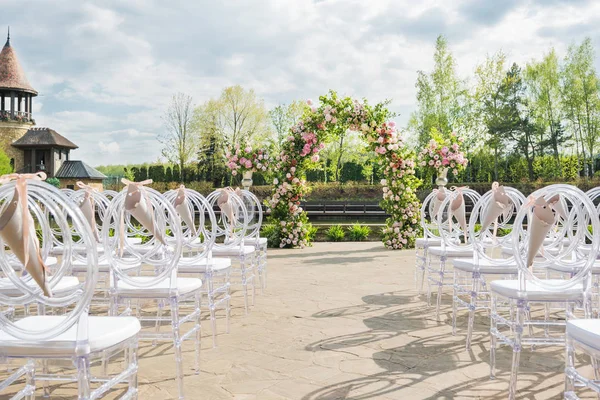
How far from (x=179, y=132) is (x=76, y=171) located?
8.20 metres

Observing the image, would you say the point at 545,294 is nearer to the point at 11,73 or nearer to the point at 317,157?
the point at 317,157

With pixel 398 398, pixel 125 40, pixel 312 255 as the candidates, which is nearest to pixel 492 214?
pixel 398 398

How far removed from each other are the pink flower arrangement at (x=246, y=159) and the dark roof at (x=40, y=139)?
28879 millimetres

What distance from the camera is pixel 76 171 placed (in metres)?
34.9

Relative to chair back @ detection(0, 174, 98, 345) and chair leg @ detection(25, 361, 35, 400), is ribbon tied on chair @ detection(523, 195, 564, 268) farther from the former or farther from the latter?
chair leg @ detection(25, 361, 35, 400)

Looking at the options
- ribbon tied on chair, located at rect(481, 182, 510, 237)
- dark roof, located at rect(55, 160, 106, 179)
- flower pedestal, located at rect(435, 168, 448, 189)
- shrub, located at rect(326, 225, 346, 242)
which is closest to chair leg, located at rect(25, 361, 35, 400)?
ribbon tied on chair, located at rect(481, 182, 510, 237)

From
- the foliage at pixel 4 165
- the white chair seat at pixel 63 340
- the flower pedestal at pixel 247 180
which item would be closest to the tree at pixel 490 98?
the flower pedestal at pixel 247 180

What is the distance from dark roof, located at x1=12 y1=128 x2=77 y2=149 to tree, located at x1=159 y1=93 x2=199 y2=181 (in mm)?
8231

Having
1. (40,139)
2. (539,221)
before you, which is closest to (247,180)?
(539,221)

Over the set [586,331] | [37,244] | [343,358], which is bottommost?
[343,358]

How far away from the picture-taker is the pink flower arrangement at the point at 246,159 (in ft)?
35.6

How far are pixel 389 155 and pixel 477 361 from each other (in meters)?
7.53

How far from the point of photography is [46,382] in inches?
120

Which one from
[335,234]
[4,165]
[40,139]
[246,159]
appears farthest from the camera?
[40,139]
